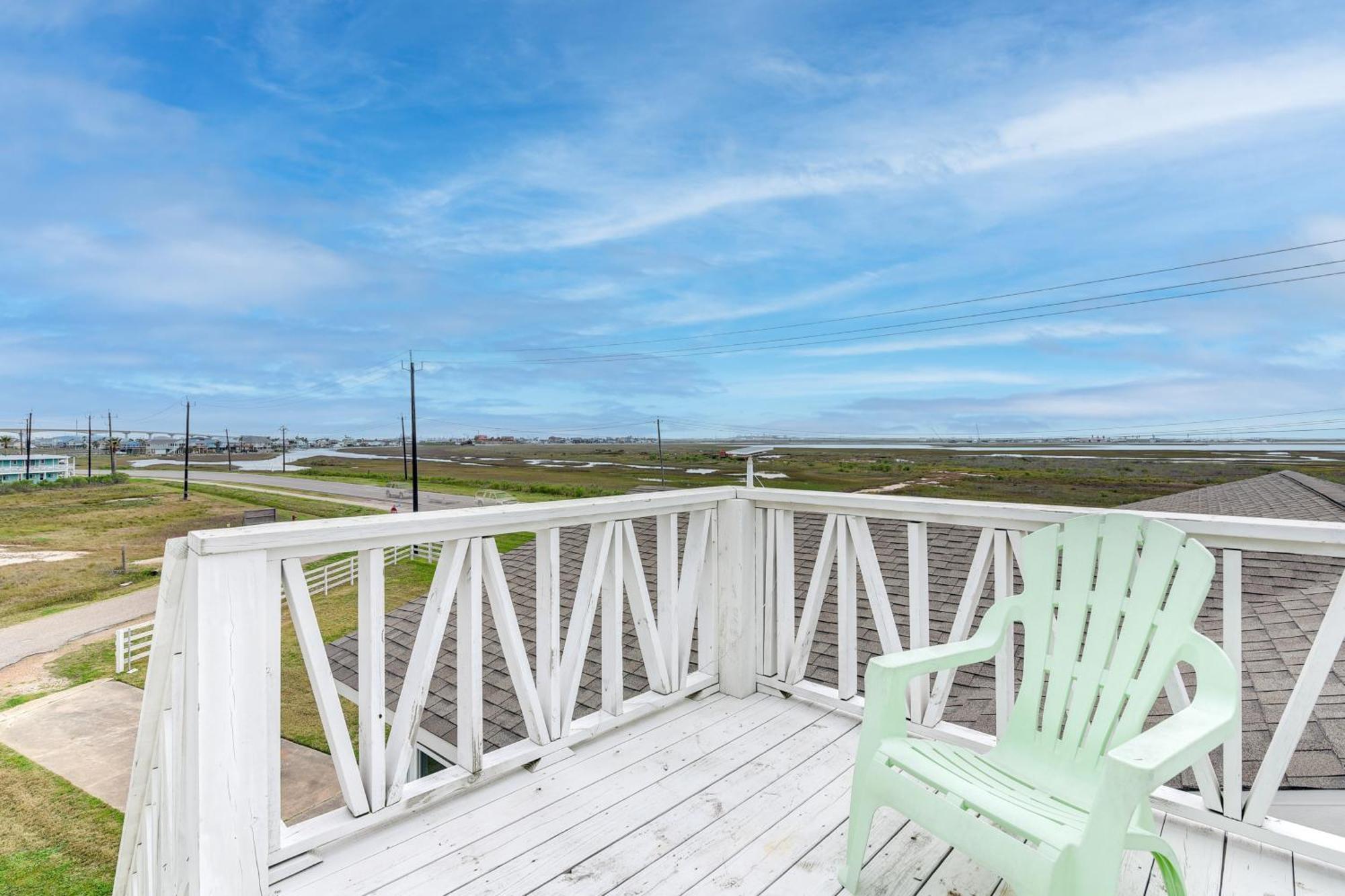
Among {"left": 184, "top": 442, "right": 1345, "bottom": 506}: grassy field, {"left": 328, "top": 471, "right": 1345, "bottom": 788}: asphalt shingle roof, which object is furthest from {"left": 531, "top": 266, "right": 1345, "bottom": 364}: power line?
{"left": 328, "top": 471, "right": 1345, "bottom": 788}: asphalt shingle roof

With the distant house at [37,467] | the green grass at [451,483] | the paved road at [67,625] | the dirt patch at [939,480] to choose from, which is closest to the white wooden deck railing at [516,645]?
the dirt patch at [939,480]

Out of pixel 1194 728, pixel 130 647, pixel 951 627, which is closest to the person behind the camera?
pixel 1194 728

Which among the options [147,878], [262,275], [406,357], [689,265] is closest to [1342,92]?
[147,878]

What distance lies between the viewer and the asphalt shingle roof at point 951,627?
2.45 metres

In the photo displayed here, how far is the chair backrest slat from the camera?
1449mm

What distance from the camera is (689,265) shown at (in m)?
25.4

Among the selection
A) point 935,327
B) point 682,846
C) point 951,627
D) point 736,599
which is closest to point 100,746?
point 736,599

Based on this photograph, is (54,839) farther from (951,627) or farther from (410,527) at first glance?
(951,627)

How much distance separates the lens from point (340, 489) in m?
26.0

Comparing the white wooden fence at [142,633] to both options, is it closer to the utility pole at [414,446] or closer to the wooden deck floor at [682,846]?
the utility pole at [414,446]

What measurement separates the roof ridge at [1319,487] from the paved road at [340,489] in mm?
20196

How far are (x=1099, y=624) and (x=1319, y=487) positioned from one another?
10037 millimetres

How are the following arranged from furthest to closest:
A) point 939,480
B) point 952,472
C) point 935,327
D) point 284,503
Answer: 1. point 935,327
2. point 284,503
3. point 952,472
4. point 939,480

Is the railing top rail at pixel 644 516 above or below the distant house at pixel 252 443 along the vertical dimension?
below
